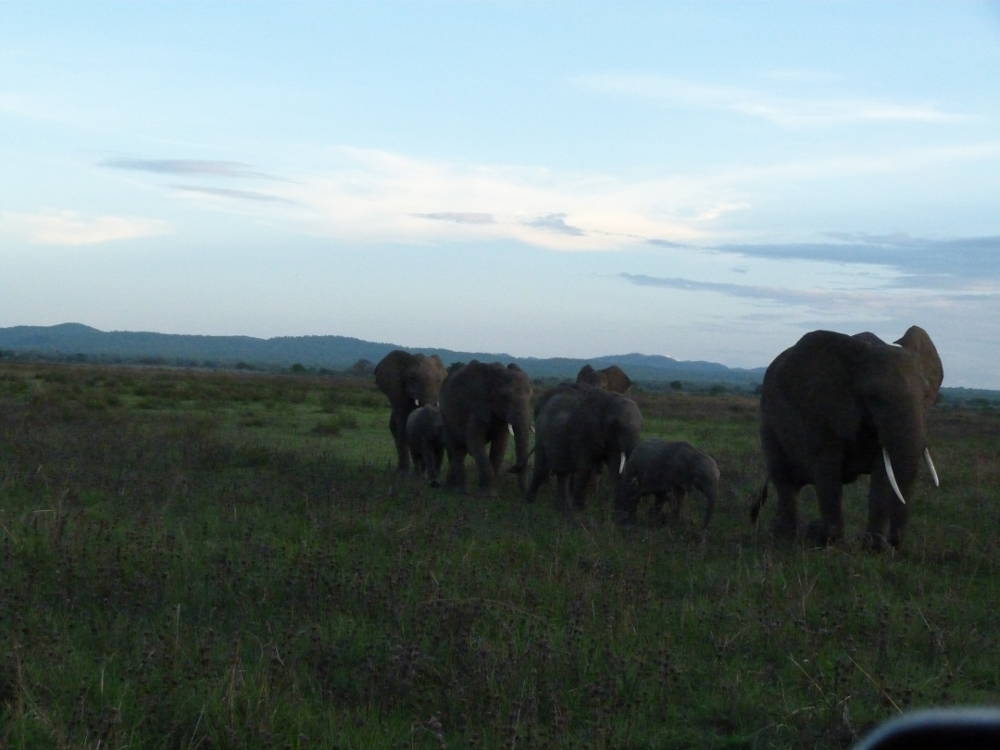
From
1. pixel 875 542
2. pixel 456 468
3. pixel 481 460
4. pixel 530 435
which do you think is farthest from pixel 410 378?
pixel 875 542

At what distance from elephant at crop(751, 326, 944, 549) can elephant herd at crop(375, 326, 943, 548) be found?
0.03ft

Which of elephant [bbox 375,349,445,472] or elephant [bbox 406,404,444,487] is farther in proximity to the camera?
elephant [bbox 375,349,445,472]

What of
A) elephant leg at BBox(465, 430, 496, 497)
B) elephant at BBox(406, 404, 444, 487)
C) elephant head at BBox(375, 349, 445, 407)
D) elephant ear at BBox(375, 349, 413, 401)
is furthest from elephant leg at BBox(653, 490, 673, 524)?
elephant ear at BBox(375, 349, 413, 401)

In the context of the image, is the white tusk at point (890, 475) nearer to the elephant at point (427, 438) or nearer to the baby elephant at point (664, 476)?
the baby elephant at point (664, 476)

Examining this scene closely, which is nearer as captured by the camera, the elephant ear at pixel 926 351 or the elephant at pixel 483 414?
the elephant ear at pixel 926 351

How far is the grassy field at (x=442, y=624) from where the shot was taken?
5.45m

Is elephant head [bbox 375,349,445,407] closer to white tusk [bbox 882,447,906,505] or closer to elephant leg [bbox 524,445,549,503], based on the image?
elephant leg [bbox 524,445,549,503]

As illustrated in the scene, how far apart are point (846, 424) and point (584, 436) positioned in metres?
3.74

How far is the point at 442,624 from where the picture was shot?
678 centimetres

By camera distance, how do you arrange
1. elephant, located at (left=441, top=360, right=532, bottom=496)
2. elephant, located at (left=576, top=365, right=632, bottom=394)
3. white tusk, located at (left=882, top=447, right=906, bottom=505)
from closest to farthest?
white tusk, located at (left=882, top=447, right=906, bottom=505)
elephant, located at (left=441, top=360, right=532, bottom=496)
elephant, located at (left=576, top=365, right=632, bottom=394)

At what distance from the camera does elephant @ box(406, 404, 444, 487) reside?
1722 centimetres

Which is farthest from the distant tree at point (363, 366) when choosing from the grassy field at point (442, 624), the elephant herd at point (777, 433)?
the grassy field at point (442, 624)

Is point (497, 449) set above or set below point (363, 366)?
below

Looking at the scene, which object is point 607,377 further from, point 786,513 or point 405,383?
point 786,513
